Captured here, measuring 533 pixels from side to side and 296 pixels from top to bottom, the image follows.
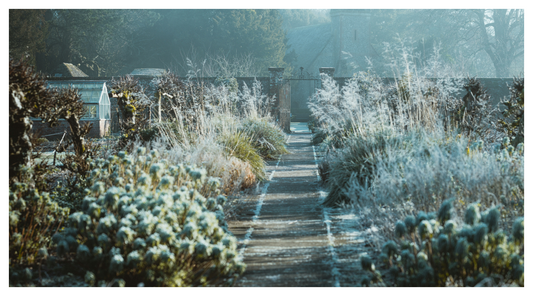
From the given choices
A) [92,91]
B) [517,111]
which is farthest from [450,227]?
[92,91]

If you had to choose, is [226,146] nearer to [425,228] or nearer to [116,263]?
[116,263]

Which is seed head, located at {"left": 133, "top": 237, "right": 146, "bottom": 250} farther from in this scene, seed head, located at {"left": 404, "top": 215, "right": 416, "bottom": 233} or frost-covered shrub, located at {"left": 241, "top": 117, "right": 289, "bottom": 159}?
frost-covered shrub, located at {"left": 241, "top": 117, "right": 289, "bottom": 159}

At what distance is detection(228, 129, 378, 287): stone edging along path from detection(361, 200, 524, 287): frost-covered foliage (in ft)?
1.23

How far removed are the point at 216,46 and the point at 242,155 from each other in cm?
2258

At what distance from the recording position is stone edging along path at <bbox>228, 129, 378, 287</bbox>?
7.92 ft

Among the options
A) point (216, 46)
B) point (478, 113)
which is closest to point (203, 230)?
point (478, 113)

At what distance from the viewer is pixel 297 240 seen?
10.1ft

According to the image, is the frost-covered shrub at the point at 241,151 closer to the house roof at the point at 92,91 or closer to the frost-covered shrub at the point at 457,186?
the frost-covered shrub at the point at 457,186

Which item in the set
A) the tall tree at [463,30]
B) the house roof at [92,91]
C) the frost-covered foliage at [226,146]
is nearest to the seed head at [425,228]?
the frost-covered foliage at [226,146]

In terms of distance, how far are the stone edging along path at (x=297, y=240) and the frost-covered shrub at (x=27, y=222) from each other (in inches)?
51.7

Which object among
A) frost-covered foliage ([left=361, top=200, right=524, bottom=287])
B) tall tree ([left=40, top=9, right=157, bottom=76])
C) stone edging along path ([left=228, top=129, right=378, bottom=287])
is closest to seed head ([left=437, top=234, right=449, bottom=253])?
frost-covered foliage ([left=361, top=200, right=524, bottom=287])

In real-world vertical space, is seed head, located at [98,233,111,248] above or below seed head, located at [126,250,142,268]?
above

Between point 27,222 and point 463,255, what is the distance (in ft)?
8.84
